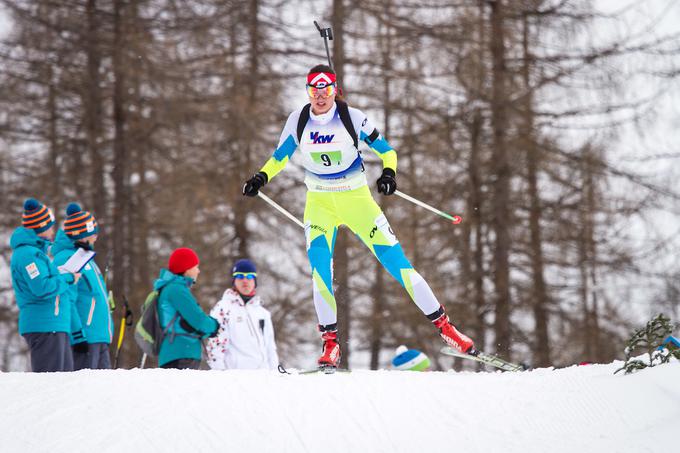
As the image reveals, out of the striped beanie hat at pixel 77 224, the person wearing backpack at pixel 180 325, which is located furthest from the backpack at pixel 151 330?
the striped beanie hat at pixel 77 224

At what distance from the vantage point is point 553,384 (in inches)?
188

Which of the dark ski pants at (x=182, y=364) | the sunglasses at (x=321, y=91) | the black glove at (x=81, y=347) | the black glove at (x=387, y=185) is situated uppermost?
the sunglasses at (x=321, y=91)

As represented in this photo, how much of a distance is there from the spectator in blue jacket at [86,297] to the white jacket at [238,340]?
0.94 metres

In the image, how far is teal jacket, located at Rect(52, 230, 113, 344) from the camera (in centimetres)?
675

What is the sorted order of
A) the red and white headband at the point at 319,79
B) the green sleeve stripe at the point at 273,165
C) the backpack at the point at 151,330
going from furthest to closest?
the backpack at the point at 151,330
the green sleeve stripe at the point at 273,165
the red and white headband at the point at 319,79

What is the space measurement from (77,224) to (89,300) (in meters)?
0.66

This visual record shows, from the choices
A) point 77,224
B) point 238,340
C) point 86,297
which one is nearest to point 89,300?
point 86,297

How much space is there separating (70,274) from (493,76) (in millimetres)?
9271

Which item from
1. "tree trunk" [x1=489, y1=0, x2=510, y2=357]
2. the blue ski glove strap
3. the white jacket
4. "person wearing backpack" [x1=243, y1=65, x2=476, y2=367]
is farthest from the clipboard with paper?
"tree trunk" [x1=489, y1=0, x2=510, y2=357]

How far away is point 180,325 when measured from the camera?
6.71 m

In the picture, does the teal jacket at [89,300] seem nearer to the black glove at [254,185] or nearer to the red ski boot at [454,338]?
the black glove at [254,185]

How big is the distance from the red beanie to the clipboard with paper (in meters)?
0.68

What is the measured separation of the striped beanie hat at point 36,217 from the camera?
6.32 metres

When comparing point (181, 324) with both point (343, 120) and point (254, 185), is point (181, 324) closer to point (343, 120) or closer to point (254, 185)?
point (254, 185)
